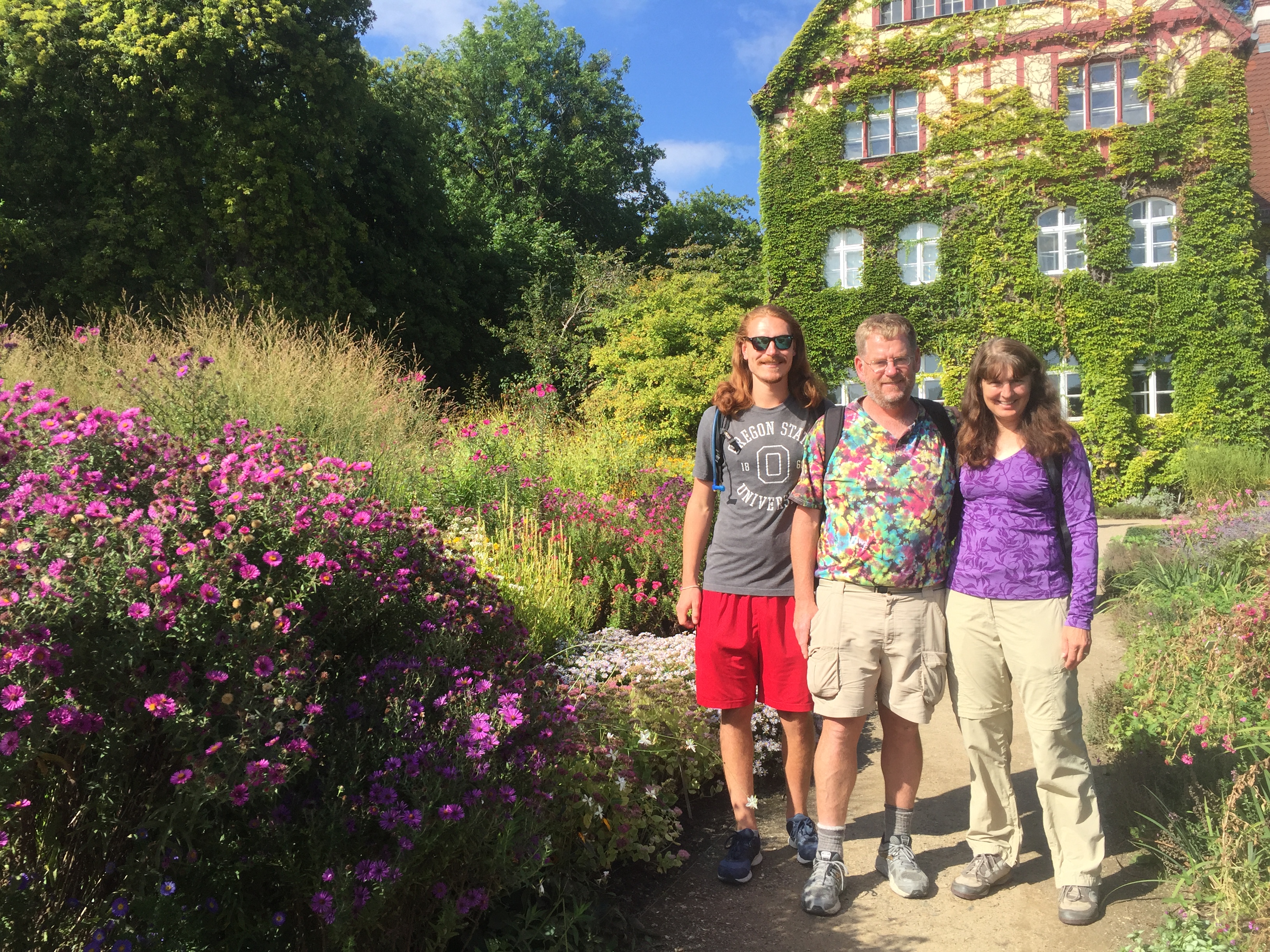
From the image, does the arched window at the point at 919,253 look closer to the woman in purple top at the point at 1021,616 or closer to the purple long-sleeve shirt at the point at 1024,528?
the woman in purple top at the point at 1021,616

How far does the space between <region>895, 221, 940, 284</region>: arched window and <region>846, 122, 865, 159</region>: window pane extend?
1975 mm

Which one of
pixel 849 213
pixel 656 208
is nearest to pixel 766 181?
pixel 849 213

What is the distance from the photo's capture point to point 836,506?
317 cm

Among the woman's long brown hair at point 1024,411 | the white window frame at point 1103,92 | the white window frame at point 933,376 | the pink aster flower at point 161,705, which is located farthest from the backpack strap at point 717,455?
the white window frame at point 1103,92

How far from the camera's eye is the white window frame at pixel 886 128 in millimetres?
19266

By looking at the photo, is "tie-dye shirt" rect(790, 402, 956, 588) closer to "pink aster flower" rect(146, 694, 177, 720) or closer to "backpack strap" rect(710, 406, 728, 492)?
"backpack strap" rect(710, 406, 728, 492)

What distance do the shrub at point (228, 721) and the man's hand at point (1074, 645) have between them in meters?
1.68

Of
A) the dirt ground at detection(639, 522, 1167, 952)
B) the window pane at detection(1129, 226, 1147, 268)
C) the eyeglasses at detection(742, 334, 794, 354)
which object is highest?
the window pane at detection(1129, 226, 1147, 268)

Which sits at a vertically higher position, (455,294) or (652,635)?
(455,294)

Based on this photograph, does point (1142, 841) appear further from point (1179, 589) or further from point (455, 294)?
point (455, 294)

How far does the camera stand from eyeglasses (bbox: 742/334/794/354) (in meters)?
3.28

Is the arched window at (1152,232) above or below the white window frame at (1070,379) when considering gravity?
above

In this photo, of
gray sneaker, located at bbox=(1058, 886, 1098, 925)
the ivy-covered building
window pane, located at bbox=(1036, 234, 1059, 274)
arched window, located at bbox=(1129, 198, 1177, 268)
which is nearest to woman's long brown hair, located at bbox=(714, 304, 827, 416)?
gray sneaker, located at bbox=(1058, 886, 1098, 925)

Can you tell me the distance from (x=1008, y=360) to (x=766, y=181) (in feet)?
59.7
